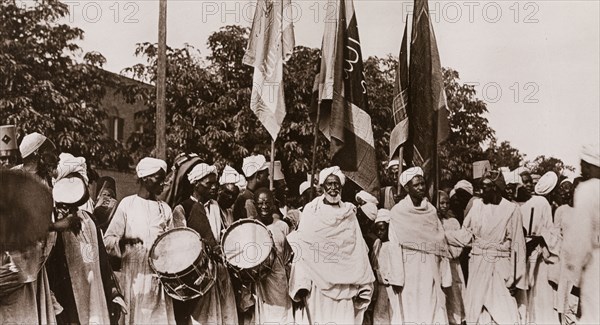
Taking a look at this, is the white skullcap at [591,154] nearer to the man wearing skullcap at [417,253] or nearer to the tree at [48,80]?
the man wearing skullcap at [417,253]

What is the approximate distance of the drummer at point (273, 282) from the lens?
7.73m

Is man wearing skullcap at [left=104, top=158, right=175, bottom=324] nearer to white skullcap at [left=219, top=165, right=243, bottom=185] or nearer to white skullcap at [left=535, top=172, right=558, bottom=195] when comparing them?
white skullcap at [left=219, top=165, right=243, bottom=185]

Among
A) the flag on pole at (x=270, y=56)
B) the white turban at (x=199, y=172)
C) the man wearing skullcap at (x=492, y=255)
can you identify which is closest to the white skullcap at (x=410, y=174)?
the man wearing skullcap at (x=492, y=255)

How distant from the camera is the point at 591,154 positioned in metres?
6.61

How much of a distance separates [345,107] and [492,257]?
2544mm

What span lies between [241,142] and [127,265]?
12.0m

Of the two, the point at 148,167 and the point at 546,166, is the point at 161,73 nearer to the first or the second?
the point at 148,167

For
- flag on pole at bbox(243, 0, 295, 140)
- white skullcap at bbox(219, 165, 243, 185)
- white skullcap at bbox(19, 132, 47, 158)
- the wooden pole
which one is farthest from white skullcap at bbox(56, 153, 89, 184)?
the wooden pole

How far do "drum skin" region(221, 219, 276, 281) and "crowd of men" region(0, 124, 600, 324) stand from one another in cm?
12

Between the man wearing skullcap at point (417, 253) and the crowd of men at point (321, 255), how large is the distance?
0.5 inches

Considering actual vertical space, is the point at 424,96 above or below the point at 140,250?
above

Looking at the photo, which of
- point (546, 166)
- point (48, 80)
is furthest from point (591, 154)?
point (546, 166)

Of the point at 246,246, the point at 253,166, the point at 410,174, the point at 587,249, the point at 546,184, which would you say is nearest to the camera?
the point at 587,249

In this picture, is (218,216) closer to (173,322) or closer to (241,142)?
(173,322)
